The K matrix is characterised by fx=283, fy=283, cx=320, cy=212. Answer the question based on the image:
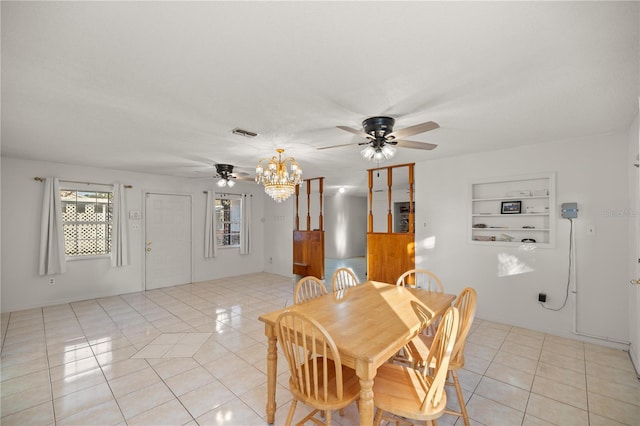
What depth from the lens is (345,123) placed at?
2785 mm

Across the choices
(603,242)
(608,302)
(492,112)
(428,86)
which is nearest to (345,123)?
(428,86)

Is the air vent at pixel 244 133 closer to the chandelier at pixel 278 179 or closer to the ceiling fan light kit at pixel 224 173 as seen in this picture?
the chandelier at pixel 278 179

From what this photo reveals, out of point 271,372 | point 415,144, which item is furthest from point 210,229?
point 415,144

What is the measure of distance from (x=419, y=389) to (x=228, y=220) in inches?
248

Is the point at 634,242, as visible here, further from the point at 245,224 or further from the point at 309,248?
the point at 245,224

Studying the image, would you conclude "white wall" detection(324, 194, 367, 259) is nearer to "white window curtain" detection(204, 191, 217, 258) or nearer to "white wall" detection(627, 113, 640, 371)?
"white window curtain" detection(204, 191, 217, 258)

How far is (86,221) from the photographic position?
5227mm

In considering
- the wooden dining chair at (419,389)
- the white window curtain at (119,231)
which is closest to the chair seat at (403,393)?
the wooden dining chair at (419,389)

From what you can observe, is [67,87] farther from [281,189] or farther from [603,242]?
[603,242]

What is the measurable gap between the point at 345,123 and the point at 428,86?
2.99ft

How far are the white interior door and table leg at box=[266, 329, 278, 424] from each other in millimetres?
4997

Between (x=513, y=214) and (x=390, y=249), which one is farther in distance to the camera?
(x=390, y=249)

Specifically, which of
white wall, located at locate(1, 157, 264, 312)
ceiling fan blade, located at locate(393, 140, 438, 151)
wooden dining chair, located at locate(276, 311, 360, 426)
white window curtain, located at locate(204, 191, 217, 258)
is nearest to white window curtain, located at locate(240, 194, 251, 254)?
white window curtain, located at locate(204, 191, 217, 258)

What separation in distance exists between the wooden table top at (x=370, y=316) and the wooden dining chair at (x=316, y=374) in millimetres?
123
